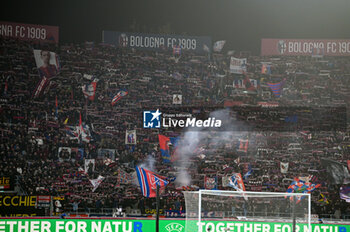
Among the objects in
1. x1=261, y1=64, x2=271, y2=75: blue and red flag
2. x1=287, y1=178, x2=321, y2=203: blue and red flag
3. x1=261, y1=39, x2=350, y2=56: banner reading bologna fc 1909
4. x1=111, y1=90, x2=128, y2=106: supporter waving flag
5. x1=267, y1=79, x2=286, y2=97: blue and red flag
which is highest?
x1=261, y1=39, x2=350, y2=56: banner reading bologna fc 1909

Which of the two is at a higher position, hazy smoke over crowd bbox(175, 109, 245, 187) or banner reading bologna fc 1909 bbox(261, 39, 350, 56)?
banner reading bologna fc 1909 bbox(261, 39, 350, 56)

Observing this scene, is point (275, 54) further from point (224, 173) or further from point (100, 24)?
point (100, 24)

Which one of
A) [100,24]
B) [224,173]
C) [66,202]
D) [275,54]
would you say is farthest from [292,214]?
[100,24]

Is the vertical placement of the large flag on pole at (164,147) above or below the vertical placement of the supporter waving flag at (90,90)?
below

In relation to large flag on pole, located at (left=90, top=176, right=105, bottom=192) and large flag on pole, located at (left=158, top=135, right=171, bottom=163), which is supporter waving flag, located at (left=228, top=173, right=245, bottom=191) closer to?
large flag on pole, located at (left=158, top=135, right=171, bottom=163)

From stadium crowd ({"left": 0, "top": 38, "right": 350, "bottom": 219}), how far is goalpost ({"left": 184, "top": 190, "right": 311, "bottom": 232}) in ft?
17.3

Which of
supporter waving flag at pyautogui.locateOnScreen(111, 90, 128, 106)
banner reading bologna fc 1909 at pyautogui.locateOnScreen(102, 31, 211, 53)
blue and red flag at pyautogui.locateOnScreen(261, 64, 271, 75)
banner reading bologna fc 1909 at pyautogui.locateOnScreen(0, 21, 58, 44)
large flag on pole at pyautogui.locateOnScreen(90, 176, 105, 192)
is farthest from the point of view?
blue and red flag at pyautogui.locateOnScreen(261, 64, 271, 75)

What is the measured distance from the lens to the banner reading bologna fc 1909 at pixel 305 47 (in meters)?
16.7

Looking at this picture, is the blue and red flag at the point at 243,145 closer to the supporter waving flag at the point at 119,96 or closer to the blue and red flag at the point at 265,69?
the blue and red flag at the point at 265,69

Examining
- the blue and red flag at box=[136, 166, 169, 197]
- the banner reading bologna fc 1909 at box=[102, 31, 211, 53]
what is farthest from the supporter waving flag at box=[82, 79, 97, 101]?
the blue and red flag at box=[136, 166, 169, 197]

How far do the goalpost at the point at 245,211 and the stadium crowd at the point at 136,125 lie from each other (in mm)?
5273

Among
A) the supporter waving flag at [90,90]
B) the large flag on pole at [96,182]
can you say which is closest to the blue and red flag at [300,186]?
the large flag on pole at [96,182]

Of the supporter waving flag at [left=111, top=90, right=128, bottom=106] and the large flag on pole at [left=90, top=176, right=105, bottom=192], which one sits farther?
the supporter waving flag at [left=111, top=90, right=128, bottom=106]

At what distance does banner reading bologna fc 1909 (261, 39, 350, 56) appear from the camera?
16.7 m
